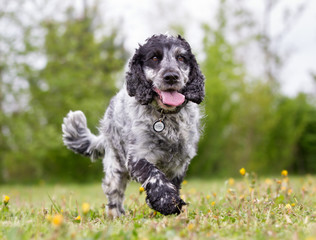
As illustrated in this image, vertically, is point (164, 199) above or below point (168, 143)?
below

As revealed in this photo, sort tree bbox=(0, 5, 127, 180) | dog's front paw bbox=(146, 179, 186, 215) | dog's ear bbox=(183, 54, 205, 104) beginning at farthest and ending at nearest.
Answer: tree bbox=(0, 5, 127, 180) < dog's ear bbox=(183, 54, 205, 104) < dog's front paw bbox=(146, 179, 186, 215)

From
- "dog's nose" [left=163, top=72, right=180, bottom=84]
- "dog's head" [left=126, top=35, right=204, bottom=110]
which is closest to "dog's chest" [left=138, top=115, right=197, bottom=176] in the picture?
"dog's head" [left=126, top=35, right=204, bottom=110]

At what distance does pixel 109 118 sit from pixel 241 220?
229 centimetres

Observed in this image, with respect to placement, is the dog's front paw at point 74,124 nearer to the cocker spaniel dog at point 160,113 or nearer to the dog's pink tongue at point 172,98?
the cocker spaniel dog at point 160,113

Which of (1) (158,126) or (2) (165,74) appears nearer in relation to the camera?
(2) (165,74)

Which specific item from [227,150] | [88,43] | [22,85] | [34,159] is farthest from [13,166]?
[227,150]

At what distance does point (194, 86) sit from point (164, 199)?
130 cm

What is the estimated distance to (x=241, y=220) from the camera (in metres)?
3.20

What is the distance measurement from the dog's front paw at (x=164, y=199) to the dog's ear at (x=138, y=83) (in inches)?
35.1

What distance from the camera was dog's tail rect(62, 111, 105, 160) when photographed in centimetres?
552

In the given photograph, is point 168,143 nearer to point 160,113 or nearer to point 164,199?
point 160,113

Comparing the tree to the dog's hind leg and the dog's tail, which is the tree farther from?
the dog's hind leg

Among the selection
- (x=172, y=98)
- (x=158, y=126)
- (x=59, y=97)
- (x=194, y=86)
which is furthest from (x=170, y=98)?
(x=59, y=97)

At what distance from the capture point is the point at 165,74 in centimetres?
396
